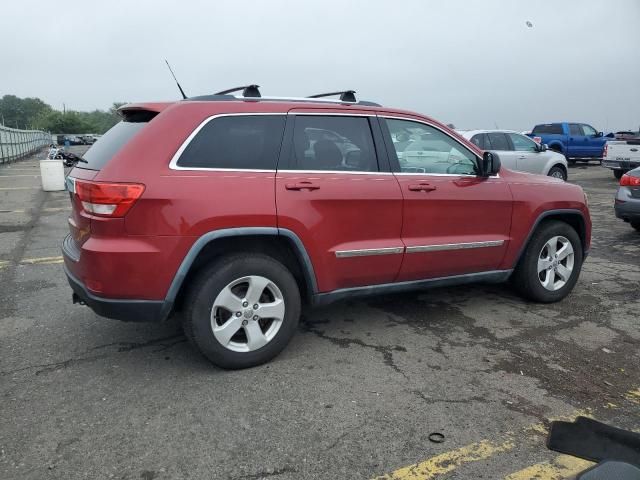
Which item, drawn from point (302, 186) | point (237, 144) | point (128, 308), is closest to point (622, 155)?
point (302, 186)

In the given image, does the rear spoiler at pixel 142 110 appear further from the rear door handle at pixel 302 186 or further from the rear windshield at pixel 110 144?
the rear door handle at pixel 302 186

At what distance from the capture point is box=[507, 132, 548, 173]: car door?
12820 mm

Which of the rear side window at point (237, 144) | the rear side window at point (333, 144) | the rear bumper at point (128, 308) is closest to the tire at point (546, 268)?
the rear side window at point (333, 144)

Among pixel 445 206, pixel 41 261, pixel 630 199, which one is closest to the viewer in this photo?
pixel 445 206

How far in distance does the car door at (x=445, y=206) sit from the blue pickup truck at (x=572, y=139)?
19951mm

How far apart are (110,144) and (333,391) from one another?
224 cm

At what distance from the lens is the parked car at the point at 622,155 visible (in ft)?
51.0

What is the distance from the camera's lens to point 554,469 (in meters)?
2.57

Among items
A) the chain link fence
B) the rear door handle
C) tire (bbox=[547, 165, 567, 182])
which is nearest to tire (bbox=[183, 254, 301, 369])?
the rear door handle

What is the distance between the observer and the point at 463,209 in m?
4.26

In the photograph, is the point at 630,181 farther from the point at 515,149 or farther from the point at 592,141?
the point at 592,141

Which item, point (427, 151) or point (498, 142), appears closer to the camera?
point (427, 151)

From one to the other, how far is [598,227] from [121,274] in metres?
8.77

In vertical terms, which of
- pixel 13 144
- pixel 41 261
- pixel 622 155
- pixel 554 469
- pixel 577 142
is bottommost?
pixel 554 469
